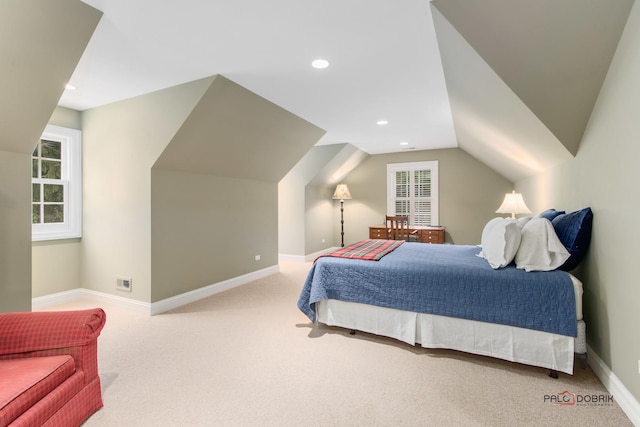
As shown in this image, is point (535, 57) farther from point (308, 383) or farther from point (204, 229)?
point (204, 229)

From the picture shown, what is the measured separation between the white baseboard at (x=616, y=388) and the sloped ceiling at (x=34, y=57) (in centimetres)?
393

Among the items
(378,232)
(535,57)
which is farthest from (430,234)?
(535,57)

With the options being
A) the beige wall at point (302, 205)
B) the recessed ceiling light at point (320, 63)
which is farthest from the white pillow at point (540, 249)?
the beige wall at point (302, 205)

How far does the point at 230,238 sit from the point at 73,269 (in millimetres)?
1945

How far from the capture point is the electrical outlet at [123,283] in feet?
11.4

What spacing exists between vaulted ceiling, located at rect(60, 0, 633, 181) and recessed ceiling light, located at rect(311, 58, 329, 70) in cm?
5

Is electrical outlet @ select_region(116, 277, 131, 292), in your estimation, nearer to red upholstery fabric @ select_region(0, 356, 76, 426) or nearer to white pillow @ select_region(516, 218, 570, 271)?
red upholstery fabric @ select_region(0, 356, 76, 426)

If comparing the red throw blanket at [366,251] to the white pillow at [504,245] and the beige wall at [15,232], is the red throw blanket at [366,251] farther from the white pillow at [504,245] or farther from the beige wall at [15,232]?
the beige wall at [15,232]

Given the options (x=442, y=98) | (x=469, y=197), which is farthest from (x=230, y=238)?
(x=469, y=197)

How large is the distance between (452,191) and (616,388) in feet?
16.3

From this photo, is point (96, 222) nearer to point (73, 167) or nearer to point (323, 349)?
point (73, 167)

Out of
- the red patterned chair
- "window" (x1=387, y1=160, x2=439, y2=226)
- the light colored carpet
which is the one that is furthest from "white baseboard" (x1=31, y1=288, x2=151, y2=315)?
"window" (x1=387, y1=160, x2=439, y2=226)

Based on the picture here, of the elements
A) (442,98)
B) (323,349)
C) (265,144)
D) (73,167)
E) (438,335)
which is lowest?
(323,349)

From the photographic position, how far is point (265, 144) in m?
4.20
